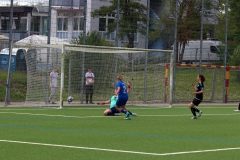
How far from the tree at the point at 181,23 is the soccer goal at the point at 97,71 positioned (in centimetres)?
243

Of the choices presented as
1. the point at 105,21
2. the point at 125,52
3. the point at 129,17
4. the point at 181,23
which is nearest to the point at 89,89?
the point at 125,52

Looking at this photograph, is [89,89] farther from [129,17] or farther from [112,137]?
[112,137]

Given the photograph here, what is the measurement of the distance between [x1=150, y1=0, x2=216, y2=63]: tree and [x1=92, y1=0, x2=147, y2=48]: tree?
1281 mm

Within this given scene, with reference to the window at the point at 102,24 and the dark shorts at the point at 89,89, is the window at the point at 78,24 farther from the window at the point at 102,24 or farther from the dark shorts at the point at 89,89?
the dark shorts at the point at 89,89

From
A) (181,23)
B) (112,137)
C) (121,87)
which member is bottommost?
(112,137)

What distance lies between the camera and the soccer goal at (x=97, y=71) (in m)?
27.1

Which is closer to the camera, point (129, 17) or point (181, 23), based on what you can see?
point (129, 17)

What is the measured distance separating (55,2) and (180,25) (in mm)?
7588

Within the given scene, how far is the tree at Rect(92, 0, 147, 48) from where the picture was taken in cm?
3162

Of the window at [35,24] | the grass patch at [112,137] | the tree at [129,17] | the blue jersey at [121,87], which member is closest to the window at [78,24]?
the tree at [129,17]

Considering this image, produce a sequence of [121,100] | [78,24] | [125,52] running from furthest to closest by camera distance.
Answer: [78,24]
[125,52]
[121,100]

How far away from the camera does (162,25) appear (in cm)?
3419

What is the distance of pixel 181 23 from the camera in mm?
34781

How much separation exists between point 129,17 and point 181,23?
167 inches
